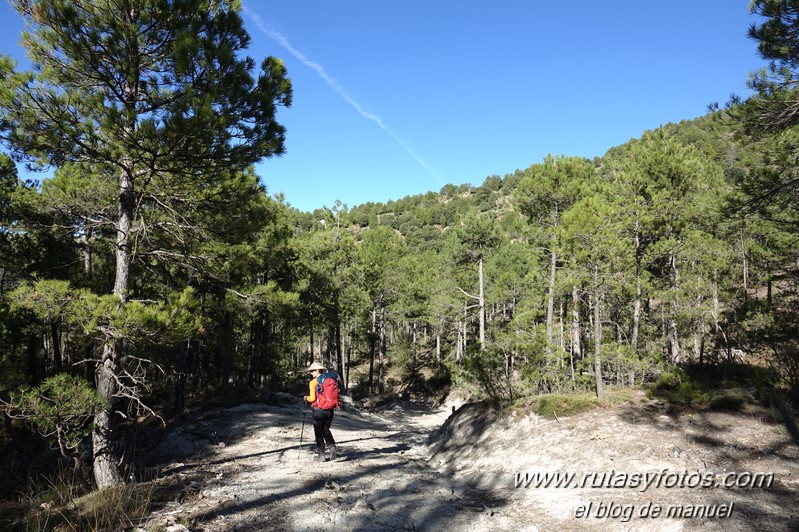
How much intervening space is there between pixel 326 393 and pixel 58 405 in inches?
161

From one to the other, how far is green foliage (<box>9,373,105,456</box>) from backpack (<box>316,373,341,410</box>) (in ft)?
11.6

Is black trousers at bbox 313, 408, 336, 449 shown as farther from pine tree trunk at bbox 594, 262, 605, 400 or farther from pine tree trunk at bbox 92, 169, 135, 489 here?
pine tree trunk at bbox 594, 262, 605, 400

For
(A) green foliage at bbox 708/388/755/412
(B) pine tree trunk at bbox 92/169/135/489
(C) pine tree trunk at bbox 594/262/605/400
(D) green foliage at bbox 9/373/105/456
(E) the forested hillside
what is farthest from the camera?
(C) pine tree trunk at bbox 594/262/605/400

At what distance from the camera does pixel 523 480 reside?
6.36 metres

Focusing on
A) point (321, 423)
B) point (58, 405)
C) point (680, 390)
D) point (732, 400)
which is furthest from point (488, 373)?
point (58, 405)

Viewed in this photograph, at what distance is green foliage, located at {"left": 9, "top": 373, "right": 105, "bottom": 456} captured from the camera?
5176 millimetres

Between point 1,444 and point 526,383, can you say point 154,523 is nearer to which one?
point 526,383

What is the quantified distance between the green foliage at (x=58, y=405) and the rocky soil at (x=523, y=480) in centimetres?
165

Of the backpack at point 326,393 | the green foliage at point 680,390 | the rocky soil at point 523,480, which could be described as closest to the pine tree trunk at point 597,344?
the rocky soil at point 523,480

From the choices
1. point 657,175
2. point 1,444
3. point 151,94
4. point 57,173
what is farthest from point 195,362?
point 657,175

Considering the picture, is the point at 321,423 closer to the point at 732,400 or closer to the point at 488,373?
the point at 488,373

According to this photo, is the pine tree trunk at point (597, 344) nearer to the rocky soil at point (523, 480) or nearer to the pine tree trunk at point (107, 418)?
the rocky soil at point (523, 480)

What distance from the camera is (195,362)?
2570 centimetres

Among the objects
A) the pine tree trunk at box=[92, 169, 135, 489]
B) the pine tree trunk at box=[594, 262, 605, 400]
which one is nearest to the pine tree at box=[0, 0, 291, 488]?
the pine tree trunk at box=[92, 169, 135, 489]
